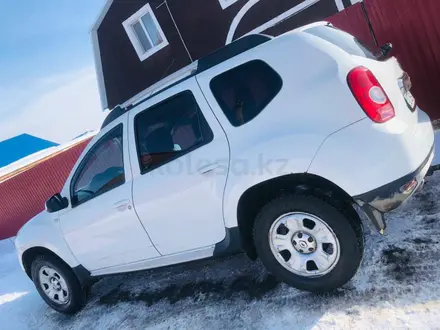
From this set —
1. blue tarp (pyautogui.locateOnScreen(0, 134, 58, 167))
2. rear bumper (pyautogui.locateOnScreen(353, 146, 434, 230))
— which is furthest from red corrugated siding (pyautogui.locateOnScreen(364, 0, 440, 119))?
blue tarp (pyautogui.locateOnScreen(0, 134, 58, 167))

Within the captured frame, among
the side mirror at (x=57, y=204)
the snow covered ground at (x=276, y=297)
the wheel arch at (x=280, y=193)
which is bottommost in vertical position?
the snow covered ground at (x=276, y=297)

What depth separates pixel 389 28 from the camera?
634 centimetres

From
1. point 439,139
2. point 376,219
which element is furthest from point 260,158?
point 439,139

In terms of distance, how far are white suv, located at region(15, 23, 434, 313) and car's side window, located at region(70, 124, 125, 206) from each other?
2 centimetres

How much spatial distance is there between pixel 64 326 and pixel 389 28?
672 centimetres

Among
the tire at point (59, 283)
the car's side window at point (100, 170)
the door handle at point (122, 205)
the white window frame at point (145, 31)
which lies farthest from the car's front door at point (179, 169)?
the white window frame at point (145, 31)

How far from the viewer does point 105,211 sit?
3457 mm

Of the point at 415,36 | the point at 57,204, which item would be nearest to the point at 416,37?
the point at 415,36

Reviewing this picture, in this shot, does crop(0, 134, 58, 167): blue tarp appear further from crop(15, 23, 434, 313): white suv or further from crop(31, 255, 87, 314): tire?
crop(15, 23, 434, 313): white suv

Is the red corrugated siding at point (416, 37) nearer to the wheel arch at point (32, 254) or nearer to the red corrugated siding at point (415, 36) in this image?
the red corrugated siding at point (415, 36)

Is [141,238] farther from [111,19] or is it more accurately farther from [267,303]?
[111,19]

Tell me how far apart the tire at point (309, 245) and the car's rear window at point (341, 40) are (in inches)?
46.6

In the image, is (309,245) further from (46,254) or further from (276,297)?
(46,254)

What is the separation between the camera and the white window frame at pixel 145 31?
48.1ft
